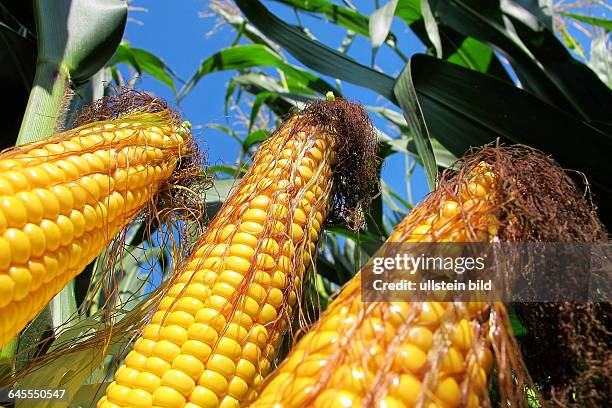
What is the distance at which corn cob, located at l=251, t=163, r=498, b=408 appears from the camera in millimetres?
570

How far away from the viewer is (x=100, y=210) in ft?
3.30

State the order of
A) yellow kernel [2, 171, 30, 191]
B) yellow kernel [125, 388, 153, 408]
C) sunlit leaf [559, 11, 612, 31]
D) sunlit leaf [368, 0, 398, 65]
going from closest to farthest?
yellow kernel [125, 388, 153, 408] → yellow kernel [2, 171, 30, 191] → sunlit leaf [368, 0, 398, 65] → sunlit leaf [559, 11, 612, 31]

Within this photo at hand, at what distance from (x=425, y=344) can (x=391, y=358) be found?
0.12ft

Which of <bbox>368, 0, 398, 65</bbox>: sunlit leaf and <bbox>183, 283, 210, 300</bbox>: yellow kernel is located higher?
<bbox>368, 0, 398, 65</bbox>: sunlit leaf

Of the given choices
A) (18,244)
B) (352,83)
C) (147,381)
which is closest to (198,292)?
(147,381)

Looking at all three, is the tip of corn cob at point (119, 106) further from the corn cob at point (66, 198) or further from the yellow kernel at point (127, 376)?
the yellow kernel at point (127, 376)

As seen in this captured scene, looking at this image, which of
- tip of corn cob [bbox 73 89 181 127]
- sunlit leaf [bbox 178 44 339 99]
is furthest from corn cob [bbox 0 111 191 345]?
sunlit leaf [bbox 178 44 339 99]

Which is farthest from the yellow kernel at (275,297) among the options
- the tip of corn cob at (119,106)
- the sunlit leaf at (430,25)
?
the sunlit leaf at (430,25)

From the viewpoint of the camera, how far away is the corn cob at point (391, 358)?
0.57m

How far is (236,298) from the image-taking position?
870 millimetres

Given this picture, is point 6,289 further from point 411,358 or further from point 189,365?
point 411,358

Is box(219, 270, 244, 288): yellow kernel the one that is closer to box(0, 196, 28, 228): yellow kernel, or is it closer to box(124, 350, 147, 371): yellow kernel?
box(124, 350, 147, 371): yellow kernel

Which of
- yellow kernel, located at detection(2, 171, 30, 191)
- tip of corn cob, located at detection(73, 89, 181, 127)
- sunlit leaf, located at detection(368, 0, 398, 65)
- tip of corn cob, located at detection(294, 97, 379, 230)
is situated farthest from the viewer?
sunlit leaf, located at detection(368, 0, 398, 65)

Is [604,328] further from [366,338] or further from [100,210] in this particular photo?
[100,210]
